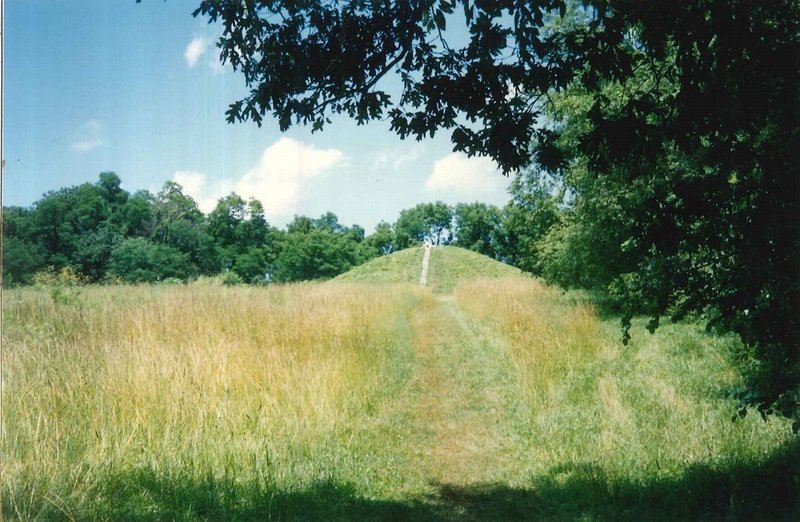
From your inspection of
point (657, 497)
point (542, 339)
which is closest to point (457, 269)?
point (542, 339)

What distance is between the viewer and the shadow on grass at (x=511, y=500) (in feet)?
13.6

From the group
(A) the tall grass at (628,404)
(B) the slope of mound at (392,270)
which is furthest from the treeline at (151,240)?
(A) the tall grass at (628,404)

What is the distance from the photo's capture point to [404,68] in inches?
157

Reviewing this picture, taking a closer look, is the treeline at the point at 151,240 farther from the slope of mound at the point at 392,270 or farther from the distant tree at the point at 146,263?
the slope of mound at the point at 392,270

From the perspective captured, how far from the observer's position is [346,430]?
6.02 meters

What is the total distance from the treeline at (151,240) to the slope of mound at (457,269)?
7.86 metres

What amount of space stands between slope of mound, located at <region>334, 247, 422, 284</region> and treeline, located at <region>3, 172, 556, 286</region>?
8.51ft

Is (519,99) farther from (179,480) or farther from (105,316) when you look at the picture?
(105,316)

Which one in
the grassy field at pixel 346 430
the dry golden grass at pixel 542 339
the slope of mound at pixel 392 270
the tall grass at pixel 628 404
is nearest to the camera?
the grassy field at pixel 346 430

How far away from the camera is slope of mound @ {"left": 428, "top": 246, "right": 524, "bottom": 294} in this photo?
126 ft

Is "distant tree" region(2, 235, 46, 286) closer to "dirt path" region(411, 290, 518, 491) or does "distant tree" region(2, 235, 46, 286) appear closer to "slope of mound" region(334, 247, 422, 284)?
"dirt path" region(411, 290, 518, 491)

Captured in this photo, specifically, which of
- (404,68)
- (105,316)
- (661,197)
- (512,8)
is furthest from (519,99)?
(105,316)

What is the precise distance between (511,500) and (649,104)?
342 centimetres

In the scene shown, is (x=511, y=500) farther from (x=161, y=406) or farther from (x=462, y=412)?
(x=161, y=406)
